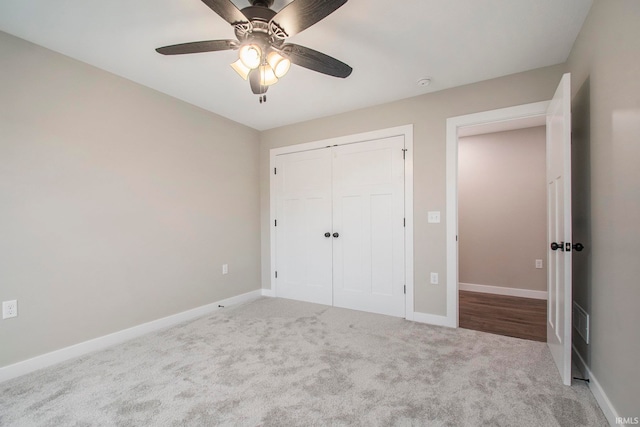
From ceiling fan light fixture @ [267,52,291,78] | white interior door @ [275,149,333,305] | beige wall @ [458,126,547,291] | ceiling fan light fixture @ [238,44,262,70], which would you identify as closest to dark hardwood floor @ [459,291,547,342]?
beige wall @ [458,126,547,291]

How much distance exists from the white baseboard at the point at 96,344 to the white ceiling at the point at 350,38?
229 centimetres

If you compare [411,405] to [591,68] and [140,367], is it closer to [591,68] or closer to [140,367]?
[140,367]

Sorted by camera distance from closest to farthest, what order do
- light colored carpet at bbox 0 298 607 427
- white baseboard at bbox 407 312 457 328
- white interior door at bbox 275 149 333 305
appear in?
light colored carpet at bbox 0 298 607 427, white baseboard at bbox 407 312 457 328, white interior door at bbox 275 149 333 305

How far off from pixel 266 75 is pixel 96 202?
1.81 meters

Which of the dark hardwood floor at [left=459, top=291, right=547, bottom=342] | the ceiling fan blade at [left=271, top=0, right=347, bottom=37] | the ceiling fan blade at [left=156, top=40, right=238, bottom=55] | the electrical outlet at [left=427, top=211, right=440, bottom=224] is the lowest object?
the dark hardwood floor at [left=459, top=291, right=547, bottom=342]

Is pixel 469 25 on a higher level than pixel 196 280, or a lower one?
Result: higher

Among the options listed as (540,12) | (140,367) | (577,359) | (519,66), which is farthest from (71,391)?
(519,66)

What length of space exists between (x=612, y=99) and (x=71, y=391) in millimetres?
3543

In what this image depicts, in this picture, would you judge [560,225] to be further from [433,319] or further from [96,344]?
[96,344]

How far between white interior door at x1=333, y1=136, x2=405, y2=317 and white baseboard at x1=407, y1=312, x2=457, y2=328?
6.4 inches

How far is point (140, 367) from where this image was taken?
81.2 inches

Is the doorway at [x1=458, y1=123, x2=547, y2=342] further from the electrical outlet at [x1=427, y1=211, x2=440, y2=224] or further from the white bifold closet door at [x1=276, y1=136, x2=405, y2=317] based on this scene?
the electrical outlet at [x1=427, y1=211, x2=440, y2=224]

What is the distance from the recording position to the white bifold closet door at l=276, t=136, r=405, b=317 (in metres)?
3.15

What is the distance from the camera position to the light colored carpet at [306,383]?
1.53 meters
